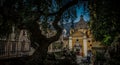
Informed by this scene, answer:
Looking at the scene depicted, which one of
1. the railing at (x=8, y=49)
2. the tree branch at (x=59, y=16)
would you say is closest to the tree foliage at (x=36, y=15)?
the tree branch at (x=59, y=16)

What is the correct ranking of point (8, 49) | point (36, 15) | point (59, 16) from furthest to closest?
point (8, 49), point (59, 16), point (36, 15)

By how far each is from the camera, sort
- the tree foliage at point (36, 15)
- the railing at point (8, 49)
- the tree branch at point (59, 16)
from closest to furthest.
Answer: the tree foliage at point (36, 15)
the tree branch at point (59, 16)
the railing at point (8, 49)

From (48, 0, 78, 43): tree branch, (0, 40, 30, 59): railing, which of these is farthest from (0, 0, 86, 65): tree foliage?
(0, 40, 30, 59): railing

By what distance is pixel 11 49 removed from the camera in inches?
415

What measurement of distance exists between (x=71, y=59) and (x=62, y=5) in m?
4.65

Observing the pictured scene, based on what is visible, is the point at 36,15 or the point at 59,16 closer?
the point at 36,15

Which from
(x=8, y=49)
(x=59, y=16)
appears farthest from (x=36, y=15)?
(x=8, y=49)

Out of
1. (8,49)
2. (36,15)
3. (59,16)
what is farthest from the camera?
(8,49)

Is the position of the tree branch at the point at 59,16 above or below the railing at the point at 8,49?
above

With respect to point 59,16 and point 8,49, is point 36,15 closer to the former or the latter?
point 59,16

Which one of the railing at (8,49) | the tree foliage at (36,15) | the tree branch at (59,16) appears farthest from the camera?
the railing at (8,49)

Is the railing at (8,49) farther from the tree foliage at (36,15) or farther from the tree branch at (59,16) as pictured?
the tree branch at (59,16)

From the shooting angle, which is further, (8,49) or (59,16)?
(8,49)

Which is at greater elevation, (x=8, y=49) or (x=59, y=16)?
(x=59, y=16)
